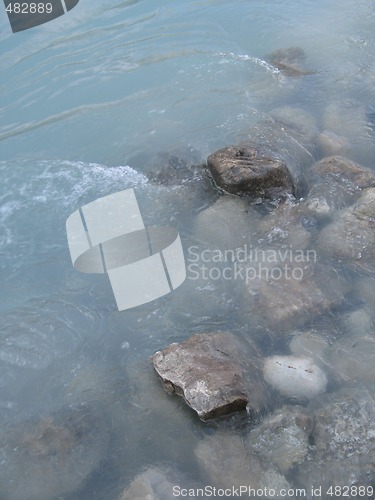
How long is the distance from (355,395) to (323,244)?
5.68ft

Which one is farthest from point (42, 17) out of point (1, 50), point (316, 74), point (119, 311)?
point (119, 311)

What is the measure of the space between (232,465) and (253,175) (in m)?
3.11

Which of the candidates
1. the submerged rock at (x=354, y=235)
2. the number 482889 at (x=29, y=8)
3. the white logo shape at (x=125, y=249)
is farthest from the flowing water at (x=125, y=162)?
the number 482889 at (x=29, y=8)

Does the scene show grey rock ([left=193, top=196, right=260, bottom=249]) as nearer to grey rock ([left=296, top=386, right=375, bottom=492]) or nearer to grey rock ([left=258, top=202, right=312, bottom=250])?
grey rock ([left=258, top=202, right=312, bottom=250])

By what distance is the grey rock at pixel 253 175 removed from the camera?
612cm

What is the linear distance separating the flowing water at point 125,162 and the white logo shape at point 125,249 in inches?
4.6

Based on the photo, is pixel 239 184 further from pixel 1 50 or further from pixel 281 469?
pixel 1 50

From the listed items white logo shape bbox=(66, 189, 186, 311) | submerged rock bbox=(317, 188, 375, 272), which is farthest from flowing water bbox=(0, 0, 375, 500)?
submerged rock bbox=(317, 188, 375, 272)

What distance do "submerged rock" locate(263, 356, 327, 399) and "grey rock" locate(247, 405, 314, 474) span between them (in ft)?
0.52

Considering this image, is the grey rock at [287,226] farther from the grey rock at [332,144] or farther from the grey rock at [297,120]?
→ the grey rock at [297,120]

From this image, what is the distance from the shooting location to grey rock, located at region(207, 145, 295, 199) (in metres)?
6.12

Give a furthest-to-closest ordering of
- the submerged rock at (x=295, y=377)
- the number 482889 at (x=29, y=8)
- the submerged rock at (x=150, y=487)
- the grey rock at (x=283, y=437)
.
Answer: the number 482889 at (x=29, y=8)
the submerged rock at (x=295, y=377)
the grey rock at (x=283, y=437)
the submerged rock at (x=150, y=487)

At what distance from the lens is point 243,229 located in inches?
234

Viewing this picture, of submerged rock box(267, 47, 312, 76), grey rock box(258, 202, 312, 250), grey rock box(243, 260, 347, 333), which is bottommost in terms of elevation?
grey rock box(243, 260, 347, 333)
